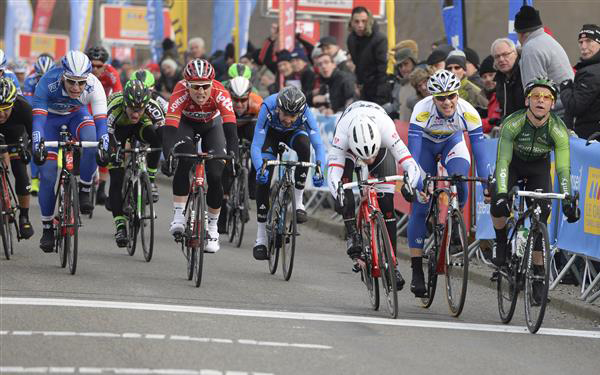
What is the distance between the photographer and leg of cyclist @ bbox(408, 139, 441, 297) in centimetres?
1151

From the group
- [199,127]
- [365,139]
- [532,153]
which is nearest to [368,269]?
[365,139]

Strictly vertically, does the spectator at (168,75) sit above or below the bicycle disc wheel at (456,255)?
above

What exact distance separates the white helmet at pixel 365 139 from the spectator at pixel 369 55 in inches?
279

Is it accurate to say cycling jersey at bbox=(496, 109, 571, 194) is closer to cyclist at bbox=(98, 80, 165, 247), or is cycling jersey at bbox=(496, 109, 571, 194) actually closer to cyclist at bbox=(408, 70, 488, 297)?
cyclist at bbox=(408, 70, 488, 297)

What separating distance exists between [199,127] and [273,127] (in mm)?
878

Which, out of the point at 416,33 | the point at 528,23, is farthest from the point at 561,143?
the point at 416,33

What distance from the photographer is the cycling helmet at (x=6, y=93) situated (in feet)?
43.6

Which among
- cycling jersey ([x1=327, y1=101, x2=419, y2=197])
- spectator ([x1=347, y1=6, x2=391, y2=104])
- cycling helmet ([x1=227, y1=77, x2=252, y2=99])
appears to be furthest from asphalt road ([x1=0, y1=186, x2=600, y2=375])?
spectator ([x1=347, y1=6, x2=391, y2=104])

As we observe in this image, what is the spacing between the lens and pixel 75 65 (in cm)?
1298

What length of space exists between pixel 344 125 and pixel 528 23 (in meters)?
3.03

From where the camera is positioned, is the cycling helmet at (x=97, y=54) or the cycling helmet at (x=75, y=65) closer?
the cycling helmet at (x=75, y=65)

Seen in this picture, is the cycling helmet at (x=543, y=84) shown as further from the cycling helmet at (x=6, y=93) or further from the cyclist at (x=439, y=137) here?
the cycling helmet at (x=6, y=93)

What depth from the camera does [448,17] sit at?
1730 centimetres

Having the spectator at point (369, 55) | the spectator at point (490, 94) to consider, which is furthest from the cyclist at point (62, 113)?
the spectator at point (369, 55)
